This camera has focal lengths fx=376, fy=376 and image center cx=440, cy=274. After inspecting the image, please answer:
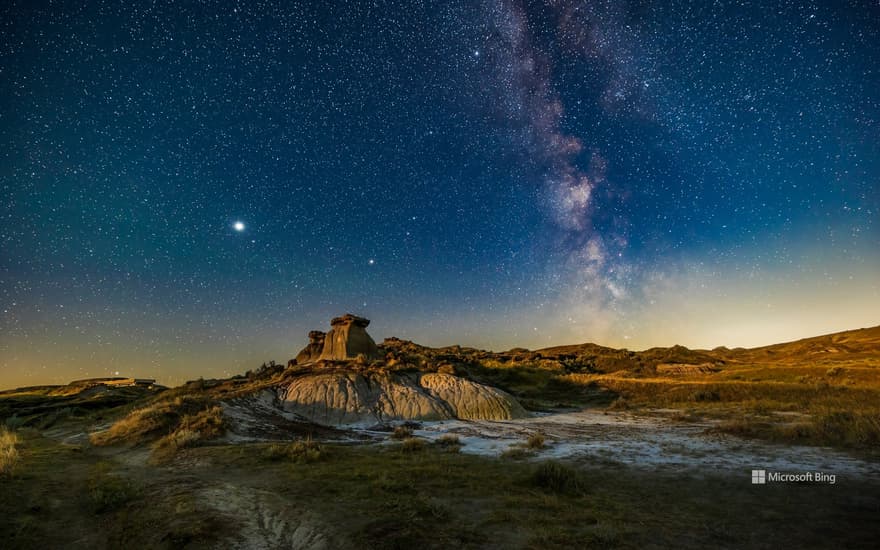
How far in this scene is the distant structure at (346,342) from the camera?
152ft

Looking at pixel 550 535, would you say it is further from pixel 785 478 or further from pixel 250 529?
pixel 785 478

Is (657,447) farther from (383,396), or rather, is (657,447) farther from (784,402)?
(784,402)

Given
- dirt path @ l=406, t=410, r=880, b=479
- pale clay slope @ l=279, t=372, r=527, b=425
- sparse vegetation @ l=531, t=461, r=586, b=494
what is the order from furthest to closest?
pale clay slope @ l=279, t=372, r=527, b=425
dirt path @ l=406, t=410, r=880, b=479
sparse vegetation @ l=531, t=461, r=586, b=494

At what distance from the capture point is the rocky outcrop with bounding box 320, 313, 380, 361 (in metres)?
46.2

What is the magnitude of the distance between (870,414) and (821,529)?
1517 centimetres

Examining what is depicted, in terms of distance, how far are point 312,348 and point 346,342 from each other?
29.1ft

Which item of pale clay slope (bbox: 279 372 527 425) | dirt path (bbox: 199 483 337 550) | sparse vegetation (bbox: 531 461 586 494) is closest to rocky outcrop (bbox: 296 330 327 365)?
pale clay slope (bbox: 279 372 527 425)

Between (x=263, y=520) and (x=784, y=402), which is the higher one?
(x=263, y=520)

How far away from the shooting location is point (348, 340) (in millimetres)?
46719

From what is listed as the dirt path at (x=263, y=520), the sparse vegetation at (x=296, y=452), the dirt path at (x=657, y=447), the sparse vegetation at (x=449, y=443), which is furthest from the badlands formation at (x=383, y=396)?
the dirt path at (x=263, y=520)

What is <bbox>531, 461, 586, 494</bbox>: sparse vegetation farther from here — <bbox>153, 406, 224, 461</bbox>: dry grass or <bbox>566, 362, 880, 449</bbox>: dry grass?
<bbox>153, 406, 224, 461</bbox>: dry grass

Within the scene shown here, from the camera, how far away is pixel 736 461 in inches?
523

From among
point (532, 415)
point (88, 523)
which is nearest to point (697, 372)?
point (532, 415)

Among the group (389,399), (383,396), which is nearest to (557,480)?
(389,399)
